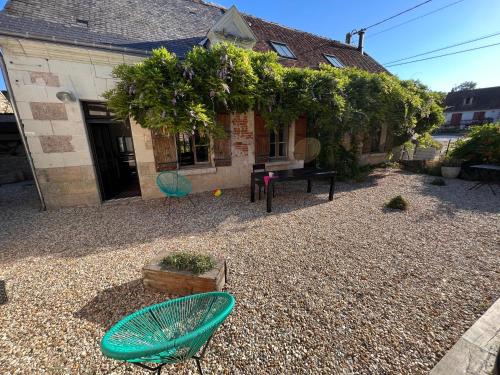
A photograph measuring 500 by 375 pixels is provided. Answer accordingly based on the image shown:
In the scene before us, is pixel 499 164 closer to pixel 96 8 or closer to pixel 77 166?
pixel 77 166

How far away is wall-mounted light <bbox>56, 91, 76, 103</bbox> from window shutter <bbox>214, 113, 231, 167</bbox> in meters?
3.39

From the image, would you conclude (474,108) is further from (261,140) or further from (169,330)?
(169,330)

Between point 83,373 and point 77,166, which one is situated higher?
point 77,166

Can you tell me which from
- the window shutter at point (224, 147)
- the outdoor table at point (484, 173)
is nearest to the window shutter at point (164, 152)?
the window shutter at point (224, 147)

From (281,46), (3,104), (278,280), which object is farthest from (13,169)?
(281,46)

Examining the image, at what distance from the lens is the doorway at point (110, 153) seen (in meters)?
5.16

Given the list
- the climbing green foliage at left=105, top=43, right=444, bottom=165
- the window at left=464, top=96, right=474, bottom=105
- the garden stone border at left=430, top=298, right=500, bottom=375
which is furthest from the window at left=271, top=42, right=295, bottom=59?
the window at left=464, top=96, right=474, bottom=105

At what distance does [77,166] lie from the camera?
16.8 ft

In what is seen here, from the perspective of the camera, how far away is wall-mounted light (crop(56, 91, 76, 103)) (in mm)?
4592

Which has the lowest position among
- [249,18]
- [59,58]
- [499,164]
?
[499,164]

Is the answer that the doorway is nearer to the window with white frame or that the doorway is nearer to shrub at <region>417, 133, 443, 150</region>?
the window with white frame

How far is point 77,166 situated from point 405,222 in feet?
24.8

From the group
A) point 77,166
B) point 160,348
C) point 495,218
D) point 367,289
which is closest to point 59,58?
point 77,166

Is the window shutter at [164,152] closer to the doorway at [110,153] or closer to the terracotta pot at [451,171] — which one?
the doorway at [110,153]
